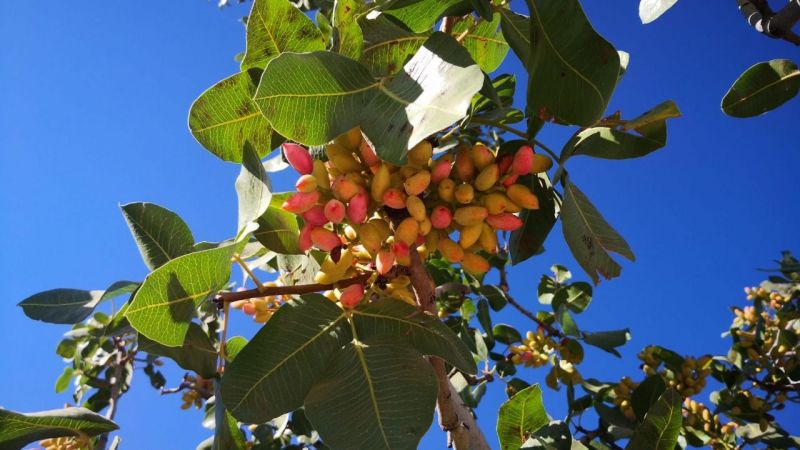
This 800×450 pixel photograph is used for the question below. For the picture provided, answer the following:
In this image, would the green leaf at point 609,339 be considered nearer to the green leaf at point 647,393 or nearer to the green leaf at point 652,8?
the green leaf at point 647,393

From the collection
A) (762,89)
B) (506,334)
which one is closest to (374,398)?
(762,89)

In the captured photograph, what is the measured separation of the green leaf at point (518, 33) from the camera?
0.99 metres

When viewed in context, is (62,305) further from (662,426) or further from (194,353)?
(662,426)

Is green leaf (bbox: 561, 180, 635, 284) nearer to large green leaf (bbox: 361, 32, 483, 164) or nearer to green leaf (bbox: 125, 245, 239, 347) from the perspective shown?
large green leaf (bbox: 361, 32, 483, 164)

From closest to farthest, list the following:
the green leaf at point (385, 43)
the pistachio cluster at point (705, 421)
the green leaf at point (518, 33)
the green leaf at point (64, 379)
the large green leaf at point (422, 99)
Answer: the large green leaf at point (422, 99) → the green leaf at point (518, 33) → the green leaf at point (385, 43) → the pistachio cluster at point (705, 421) → the green leaf at point (64, 379)

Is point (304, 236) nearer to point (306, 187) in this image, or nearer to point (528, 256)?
point (306, 187)

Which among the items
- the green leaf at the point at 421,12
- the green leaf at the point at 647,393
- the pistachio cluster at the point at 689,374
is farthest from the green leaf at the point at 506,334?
the green leaf at the point at 421,12

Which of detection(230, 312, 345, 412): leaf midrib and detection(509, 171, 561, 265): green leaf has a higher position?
detection(509, 171, 561, 265): green leaf

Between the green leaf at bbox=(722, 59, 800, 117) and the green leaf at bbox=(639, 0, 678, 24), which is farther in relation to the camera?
the green leaf at bbox=(722, 59, 800, 117)

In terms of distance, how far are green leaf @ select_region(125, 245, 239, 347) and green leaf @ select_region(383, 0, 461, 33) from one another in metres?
0.45

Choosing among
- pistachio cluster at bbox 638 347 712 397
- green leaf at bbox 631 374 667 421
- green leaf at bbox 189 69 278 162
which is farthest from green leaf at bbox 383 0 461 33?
pistachio cluster at bbox 638 347 712 397

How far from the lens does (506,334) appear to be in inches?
94.8

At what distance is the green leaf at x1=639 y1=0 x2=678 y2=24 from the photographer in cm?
115

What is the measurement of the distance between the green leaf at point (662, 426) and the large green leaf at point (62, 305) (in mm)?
990
